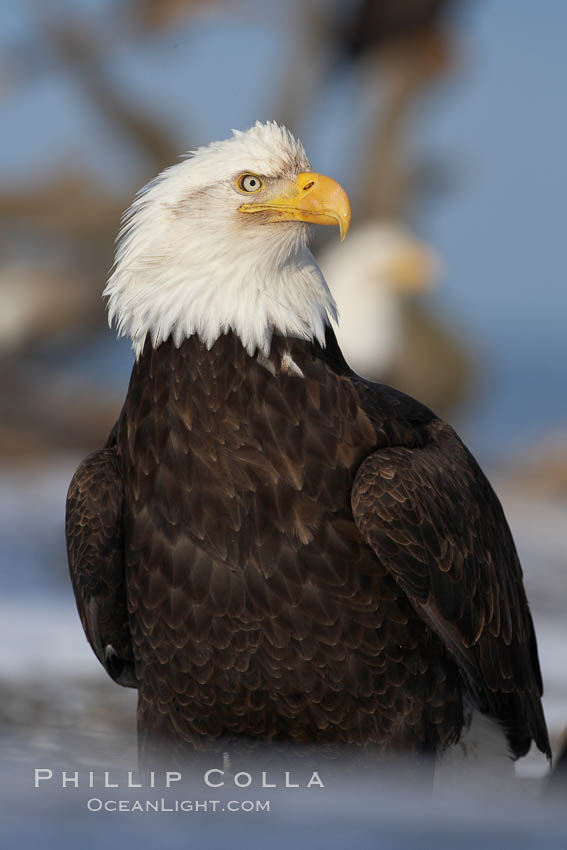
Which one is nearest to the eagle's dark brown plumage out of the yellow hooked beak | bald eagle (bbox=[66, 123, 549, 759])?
bald eagle (bbox=[66, 123, 549, 759])

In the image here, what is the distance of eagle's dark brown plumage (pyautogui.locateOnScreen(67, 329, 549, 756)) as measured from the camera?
3.51m

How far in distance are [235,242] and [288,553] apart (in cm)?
81

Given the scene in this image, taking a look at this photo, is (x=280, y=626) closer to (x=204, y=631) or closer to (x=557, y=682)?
(x=204, y=631)

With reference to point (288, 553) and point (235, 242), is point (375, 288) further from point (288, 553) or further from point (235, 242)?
point (288, 553)

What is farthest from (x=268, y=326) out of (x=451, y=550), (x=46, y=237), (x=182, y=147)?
(x=46, y=237)

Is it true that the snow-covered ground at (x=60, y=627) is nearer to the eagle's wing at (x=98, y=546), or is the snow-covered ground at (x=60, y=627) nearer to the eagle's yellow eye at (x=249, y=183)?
the eagle's wing at (x=98, y=546)

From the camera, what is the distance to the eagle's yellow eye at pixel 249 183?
357 centimetres

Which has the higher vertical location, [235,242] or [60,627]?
[235,242]

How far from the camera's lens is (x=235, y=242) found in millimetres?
3553

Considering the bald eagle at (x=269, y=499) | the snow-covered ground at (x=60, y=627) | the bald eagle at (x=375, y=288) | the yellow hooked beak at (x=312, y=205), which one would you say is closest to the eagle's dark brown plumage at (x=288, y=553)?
the bald eagle at (x=269, y=499)

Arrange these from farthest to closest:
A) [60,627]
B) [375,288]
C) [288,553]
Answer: [375,288]
[60,627]
[288,553]

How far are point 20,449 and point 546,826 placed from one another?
995cm

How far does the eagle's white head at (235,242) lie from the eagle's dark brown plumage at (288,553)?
73 millimetres

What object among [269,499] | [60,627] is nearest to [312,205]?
[269,499]
